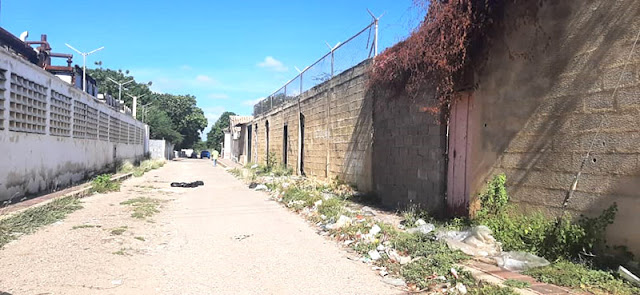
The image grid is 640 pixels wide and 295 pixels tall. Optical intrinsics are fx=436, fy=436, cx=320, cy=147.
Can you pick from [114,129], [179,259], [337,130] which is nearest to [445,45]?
[179,259]

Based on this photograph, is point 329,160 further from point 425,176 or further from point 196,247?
point 196,247

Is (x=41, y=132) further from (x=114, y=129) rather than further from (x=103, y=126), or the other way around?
(x=114, y=129)

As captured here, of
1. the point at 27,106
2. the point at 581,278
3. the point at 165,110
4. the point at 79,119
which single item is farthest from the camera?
the point at 165,110

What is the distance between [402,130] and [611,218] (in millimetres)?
5143

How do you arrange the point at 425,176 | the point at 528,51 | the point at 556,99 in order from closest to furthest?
the point at 556,99
the point at 528,51
the point at 425,176

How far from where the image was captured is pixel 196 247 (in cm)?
673

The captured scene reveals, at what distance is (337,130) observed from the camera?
1366 cm

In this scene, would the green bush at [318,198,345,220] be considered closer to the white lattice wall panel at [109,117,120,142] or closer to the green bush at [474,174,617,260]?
the green bush at [474,174,617,260]

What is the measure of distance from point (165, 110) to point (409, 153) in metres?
70.6

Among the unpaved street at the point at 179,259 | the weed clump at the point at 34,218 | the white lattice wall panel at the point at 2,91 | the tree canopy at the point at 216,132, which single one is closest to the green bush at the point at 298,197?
the unpaved street at the point at 179,259

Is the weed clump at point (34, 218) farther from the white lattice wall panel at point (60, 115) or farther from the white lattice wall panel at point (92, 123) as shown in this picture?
the white lattice wall panel at point (92, 123)

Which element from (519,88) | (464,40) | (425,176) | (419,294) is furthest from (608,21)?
(425,176)

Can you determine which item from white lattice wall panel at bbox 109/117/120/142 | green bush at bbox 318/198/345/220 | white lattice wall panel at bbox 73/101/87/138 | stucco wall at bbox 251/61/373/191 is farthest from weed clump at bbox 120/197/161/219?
white lattice wall panel at bbox 109/117/120/142

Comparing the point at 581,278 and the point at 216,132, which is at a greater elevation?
the point at 216,132
